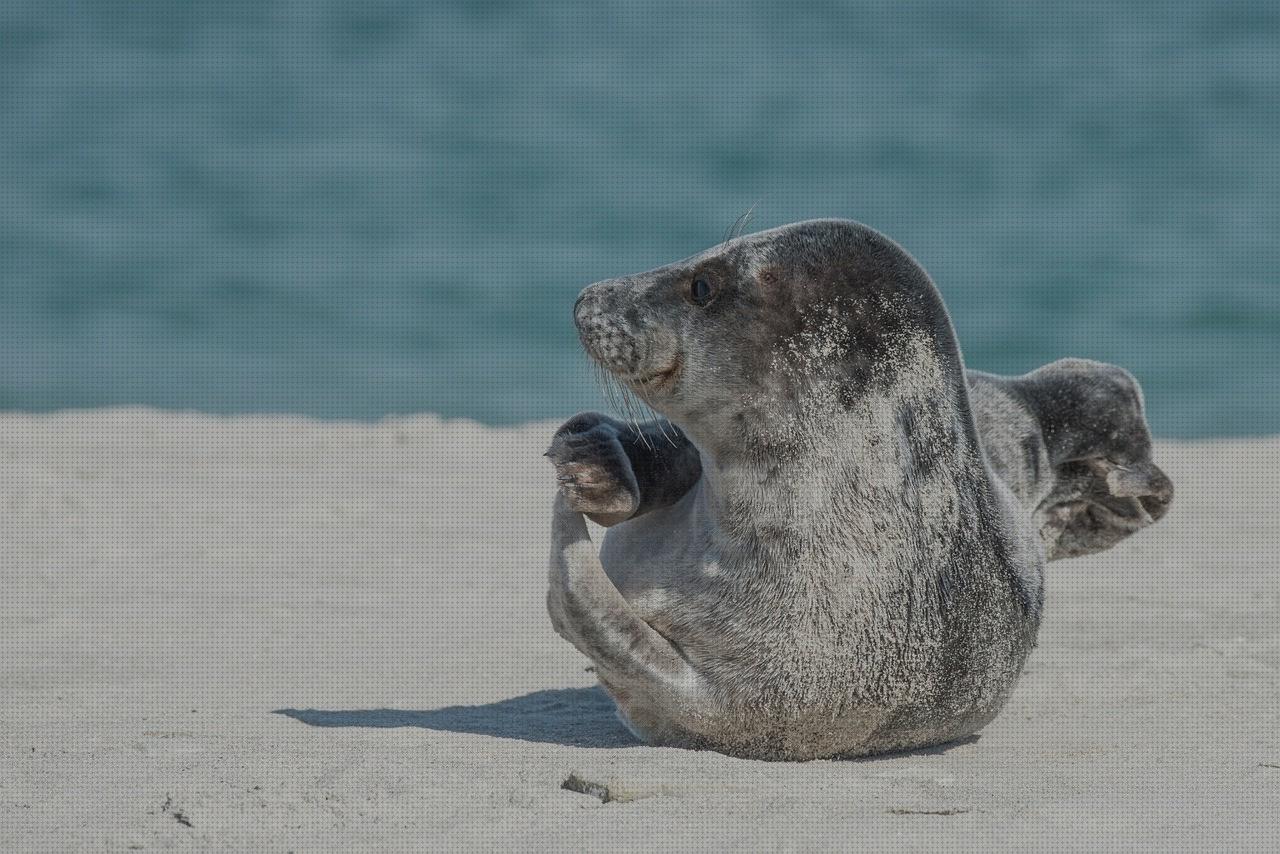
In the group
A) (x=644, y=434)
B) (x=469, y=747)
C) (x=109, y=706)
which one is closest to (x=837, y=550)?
(x=644, y=434)

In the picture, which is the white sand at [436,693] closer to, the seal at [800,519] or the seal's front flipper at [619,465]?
the seal at [800,519]

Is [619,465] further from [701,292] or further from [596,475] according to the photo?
[701,292]

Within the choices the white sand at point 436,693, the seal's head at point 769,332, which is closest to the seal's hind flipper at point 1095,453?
the white sand at point 436,693

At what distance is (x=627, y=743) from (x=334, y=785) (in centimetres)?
97

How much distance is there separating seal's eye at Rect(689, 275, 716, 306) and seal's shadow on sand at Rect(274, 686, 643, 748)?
126cm

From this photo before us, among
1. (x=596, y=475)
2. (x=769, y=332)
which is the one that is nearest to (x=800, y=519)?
(x=769, y=332)

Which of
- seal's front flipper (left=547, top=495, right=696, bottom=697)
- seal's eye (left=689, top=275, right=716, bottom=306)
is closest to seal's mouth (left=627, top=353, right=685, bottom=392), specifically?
seal's eye (left=689, top=275, right=716, bottom=306)

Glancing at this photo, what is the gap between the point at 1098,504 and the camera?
5.36 m

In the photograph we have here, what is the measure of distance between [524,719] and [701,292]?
5.29ft

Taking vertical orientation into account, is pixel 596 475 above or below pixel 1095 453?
below

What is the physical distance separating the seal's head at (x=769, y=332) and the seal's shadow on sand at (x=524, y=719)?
1.06 metres

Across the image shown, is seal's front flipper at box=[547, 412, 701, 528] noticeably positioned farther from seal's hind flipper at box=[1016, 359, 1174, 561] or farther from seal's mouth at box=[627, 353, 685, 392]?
seal's hind flipper at box=[1016, 359, 1174, 561]

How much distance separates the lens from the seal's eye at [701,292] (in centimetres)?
403

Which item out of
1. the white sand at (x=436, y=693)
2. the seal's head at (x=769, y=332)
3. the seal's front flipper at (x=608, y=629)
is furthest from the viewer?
the seal's front flipper at (x=608, y=629)
